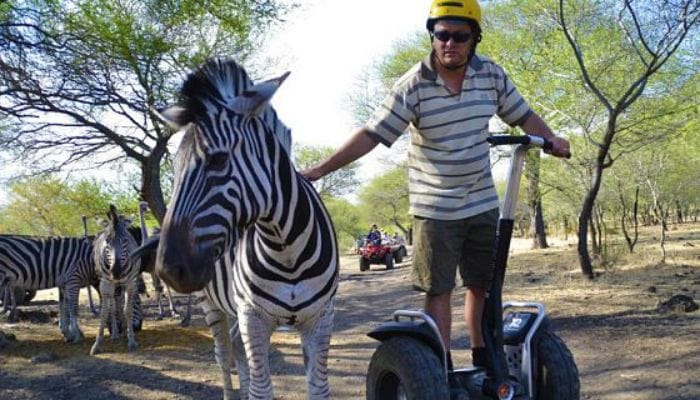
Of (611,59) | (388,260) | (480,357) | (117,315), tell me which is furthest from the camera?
(388,260)

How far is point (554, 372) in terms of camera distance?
2.96 meters

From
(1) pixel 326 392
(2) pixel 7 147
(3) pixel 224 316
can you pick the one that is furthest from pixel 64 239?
(1) pixel 326 392

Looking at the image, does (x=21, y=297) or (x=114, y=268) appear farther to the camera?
(x=21, y=297)

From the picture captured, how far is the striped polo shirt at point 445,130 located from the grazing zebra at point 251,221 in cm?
58

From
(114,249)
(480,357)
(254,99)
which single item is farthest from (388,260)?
(254,99)

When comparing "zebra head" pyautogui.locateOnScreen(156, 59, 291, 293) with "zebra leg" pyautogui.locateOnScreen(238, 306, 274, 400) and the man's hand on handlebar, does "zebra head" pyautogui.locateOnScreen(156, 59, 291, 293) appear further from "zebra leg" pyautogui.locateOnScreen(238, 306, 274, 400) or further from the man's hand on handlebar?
the man's hand on handlebar

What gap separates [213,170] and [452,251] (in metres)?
1.40

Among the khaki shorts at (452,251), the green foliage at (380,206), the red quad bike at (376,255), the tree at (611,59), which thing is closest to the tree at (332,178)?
the green foliage at (380,206)

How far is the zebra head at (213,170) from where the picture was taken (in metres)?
2.02

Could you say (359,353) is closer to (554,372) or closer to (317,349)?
(317,349)

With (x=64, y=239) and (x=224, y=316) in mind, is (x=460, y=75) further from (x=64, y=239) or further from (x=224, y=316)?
(x=64, y=239)

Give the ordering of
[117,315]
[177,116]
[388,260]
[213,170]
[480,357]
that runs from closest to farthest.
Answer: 1. [213,170]
2. [177,116]
3. [480,357]
4. [117,315]
5. [388,260]

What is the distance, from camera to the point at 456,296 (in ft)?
37.2

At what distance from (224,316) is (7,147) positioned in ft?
34.8
